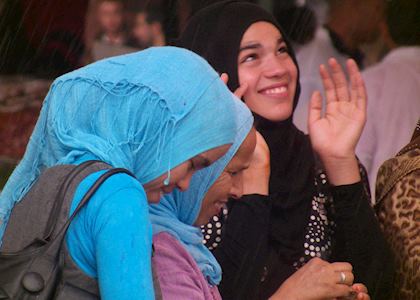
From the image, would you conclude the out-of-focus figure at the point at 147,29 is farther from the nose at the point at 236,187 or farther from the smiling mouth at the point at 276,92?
the nose at the point at 236,187

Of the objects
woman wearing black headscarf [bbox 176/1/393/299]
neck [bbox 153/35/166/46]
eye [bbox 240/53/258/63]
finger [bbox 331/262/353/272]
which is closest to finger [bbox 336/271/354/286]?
finger [bbox 331/262/353/272]

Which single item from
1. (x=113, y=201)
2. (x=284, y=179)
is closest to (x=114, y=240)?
(x=113, y=201)

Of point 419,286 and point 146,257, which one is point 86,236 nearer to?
point 146,257

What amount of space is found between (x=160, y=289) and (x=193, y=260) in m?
0.29

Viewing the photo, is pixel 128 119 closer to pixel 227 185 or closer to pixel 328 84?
pixel 227 185

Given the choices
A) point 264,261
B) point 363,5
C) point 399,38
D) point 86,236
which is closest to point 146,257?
point 86,236

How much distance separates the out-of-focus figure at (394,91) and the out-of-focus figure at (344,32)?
0.19 metres

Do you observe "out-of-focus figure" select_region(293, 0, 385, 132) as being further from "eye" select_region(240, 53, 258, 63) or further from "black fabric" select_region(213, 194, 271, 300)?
"black fabric" select_region(213, 194, 271, 300)

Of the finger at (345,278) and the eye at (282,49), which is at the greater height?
the eye at (282,49)

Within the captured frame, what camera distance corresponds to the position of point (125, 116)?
2221 millimetres

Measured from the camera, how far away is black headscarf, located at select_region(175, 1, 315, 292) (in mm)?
3377

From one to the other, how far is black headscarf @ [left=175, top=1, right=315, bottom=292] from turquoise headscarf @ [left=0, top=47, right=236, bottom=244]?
1.07 meters

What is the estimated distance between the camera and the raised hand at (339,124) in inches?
134

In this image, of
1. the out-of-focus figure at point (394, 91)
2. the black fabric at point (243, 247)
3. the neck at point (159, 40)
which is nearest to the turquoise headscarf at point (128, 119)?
the black fabric at point (243, 247)
